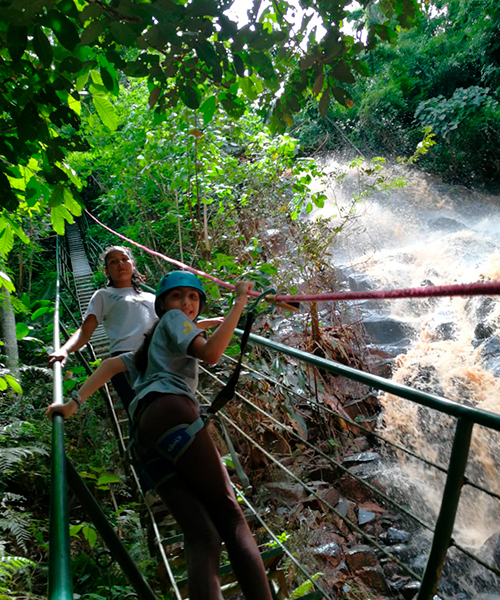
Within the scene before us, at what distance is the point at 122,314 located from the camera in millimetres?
2561

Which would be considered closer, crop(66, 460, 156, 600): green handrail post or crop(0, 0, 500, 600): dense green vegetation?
crop(66, 460, 156, 600): green handrail post

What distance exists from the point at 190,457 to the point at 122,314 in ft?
4.32

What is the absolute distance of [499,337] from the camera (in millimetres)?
6148

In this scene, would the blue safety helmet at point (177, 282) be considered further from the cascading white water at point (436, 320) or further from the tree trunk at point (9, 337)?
the cascading white water at point (436, 320)

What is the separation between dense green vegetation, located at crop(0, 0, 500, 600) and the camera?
1.47 meters

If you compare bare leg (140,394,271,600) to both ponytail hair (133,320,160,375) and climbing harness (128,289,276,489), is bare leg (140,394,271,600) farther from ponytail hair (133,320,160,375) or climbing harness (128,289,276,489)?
ponytail hair (133,320,160,375)

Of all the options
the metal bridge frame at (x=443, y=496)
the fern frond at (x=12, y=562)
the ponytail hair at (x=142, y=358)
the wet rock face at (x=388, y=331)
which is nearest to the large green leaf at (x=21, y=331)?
the fern frond at (x=12, y=562)

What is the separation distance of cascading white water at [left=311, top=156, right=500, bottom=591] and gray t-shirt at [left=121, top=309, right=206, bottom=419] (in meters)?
4.19

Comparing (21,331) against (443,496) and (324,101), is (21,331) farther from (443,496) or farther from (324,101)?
(443,496)

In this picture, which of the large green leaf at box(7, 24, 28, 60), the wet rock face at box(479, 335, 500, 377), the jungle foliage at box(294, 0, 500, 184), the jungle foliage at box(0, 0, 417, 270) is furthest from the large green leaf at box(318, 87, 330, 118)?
the jungle foliage at box(294, 0, 500, 184)

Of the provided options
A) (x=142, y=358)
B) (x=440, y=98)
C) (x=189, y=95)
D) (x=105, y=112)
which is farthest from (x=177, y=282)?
(x=440, y=98)

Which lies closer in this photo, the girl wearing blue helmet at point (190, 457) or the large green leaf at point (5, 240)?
the girl wearing blue helmet at point (190, 457)

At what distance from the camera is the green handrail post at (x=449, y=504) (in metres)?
0.96

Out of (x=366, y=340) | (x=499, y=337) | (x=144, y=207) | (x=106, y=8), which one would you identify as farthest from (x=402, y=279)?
(x=106, y=8)
